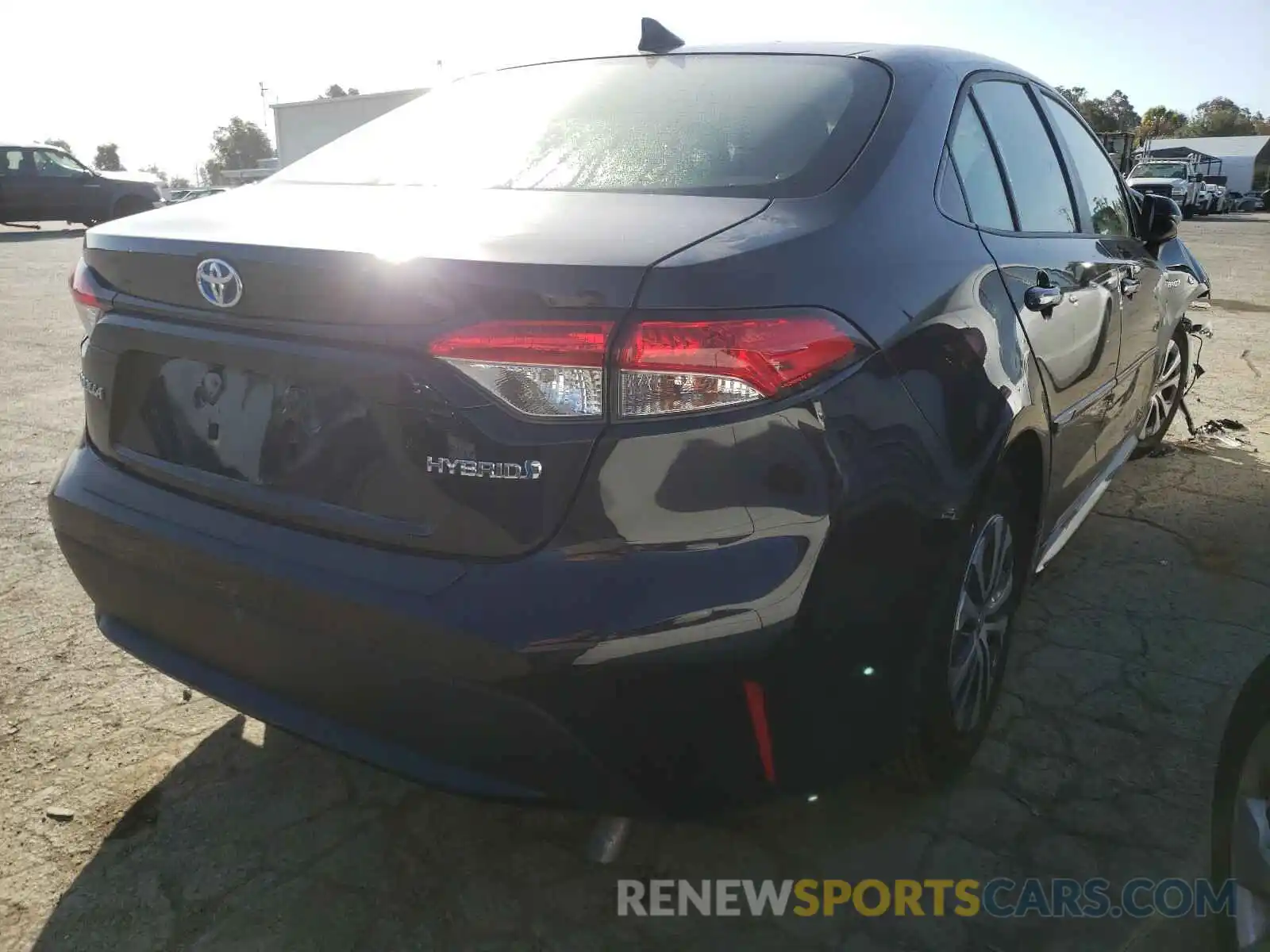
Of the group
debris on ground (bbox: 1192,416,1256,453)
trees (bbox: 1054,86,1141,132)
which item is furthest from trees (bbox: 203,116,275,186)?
debris on ground (bbox: 1192,416,1256,453)

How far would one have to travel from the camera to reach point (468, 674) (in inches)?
62.2

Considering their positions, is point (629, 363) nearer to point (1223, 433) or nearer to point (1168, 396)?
point (1168, 396)

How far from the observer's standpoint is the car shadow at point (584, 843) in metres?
1.97

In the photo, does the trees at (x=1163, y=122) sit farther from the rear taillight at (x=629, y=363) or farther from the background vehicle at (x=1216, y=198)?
the rear taillight at (x=629, y=363)

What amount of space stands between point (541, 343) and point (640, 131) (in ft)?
3.06

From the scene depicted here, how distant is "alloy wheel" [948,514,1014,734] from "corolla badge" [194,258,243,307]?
1502 mm

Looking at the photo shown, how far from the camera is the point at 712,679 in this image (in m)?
1.56

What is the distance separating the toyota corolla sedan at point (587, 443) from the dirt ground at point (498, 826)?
0.27 metres

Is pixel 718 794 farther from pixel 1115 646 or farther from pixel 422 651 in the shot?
pixel 1115 646

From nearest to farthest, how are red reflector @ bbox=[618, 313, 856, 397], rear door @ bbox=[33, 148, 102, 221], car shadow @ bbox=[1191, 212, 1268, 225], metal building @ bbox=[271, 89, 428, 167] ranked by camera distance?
1. red reflector @ bbox=[618, 313, 856, 397]
2. rear door @ bbox=[33, 148, 102, 221]
3. metal building @ bbox=[271, 89, 428, 167]
4. car shadow @ bbox=[1191, 212, 1268, 225]

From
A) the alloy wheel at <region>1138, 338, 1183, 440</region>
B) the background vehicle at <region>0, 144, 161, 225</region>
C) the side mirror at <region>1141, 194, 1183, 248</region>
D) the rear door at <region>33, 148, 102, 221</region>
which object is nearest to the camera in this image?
the side mirror at <region>1141, 194, 1183, 248</region>

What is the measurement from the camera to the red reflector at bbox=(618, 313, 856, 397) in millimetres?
1506

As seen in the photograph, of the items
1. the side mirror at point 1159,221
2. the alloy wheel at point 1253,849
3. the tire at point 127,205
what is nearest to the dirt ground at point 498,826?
the alloy wheel at point 1253,849

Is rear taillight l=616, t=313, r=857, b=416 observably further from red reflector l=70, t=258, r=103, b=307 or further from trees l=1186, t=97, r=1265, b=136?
trees l=1186, t=97, r=1265, b=136
